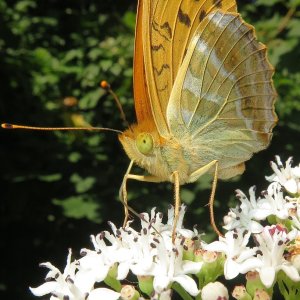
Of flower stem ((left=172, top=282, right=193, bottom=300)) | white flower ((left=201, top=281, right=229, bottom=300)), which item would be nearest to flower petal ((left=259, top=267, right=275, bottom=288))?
white flower ((left=201, top=281, right=229, bottom=300))

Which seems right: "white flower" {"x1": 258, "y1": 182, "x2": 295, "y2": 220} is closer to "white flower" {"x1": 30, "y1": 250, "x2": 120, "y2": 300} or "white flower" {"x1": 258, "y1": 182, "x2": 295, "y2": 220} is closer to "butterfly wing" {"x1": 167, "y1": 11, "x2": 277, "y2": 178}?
"butterfly wing" {"x1": 167, "y1": 11, "x2": 277, "y2": 178}

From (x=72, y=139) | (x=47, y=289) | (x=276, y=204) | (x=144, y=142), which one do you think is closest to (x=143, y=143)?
(x=144, y=142)

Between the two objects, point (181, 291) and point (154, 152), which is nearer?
point (181, 291)

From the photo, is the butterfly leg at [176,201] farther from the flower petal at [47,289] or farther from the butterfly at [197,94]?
the flower petal at [47,289]

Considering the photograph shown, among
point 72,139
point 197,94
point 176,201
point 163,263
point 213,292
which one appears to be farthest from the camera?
point 72,139

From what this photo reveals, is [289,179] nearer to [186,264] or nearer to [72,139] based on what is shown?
[186,264]

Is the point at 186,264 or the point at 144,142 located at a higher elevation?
the point at 144,142
